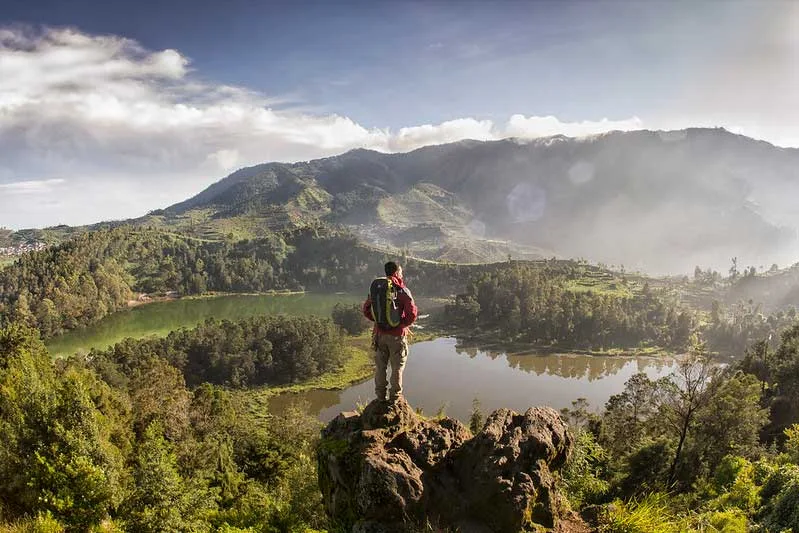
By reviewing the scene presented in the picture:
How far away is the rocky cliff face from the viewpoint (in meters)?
9.13

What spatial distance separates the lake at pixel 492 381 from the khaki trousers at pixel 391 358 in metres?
49.9

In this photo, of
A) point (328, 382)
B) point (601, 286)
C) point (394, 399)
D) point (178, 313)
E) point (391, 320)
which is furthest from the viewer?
point (178, 313)

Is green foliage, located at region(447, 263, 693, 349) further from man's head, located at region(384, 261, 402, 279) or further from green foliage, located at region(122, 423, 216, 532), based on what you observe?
man's head, located at region(384, 261, 402, 279)

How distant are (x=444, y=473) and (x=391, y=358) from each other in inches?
109

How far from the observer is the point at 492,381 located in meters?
80.2

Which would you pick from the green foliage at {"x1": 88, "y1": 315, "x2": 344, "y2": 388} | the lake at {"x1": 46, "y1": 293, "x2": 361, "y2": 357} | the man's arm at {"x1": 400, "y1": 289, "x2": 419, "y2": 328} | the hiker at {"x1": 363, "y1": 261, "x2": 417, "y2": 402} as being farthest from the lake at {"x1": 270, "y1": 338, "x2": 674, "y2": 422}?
the lake at {"x1": 46, "y1": 293, "x2": 361, "y2": 357}

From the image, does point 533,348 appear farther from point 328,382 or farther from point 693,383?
point 693,383

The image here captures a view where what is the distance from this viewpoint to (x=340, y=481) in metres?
9.92

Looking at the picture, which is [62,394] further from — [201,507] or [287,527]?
[287,527]

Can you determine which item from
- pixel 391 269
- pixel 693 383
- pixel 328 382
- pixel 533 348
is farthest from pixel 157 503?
pixel 533 348

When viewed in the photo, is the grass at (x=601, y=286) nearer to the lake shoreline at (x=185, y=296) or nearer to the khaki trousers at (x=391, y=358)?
the lake shoreline at (x=185, y=296)

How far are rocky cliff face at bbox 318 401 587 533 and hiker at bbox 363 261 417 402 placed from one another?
2.11 ft

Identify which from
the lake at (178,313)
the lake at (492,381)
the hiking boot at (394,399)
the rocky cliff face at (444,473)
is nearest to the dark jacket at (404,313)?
the hiking boot at (394,399)

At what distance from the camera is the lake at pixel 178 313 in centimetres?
12188
